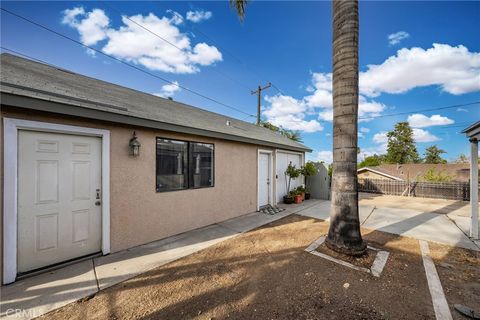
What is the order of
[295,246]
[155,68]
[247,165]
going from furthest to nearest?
[155,68]
[247,165]
[295,246]

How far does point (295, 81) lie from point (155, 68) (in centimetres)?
952

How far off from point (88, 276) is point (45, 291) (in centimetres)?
48

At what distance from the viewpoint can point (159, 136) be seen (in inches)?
178

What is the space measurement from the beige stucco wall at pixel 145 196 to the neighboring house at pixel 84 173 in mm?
19

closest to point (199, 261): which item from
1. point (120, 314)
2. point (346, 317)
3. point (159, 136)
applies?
point (120, 314)

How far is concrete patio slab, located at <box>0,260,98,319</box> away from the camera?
2303mm

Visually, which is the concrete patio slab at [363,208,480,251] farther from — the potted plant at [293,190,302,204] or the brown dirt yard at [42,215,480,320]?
the potted plant at [293,190,302,204]

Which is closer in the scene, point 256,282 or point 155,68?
point 256,282

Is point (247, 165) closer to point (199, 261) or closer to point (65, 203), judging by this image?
point (199, 261)

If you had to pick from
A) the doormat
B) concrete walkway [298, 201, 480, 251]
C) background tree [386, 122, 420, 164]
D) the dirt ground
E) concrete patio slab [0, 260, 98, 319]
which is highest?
background tree [386, 122, 420, 164]

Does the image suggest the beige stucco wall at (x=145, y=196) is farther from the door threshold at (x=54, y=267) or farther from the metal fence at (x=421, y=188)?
the metal fence at (x=421, y=188)

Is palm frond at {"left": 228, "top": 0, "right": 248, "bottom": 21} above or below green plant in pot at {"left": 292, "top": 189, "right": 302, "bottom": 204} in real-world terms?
above

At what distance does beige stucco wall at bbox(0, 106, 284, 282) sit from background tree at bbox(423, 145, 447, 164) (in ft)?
171

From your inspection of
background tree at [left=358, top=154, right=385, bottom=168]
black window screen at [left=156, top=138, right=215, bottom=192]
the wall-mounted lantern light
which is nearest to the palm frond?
black window screen at [left=156, top=138, right=215, bottom=192]
